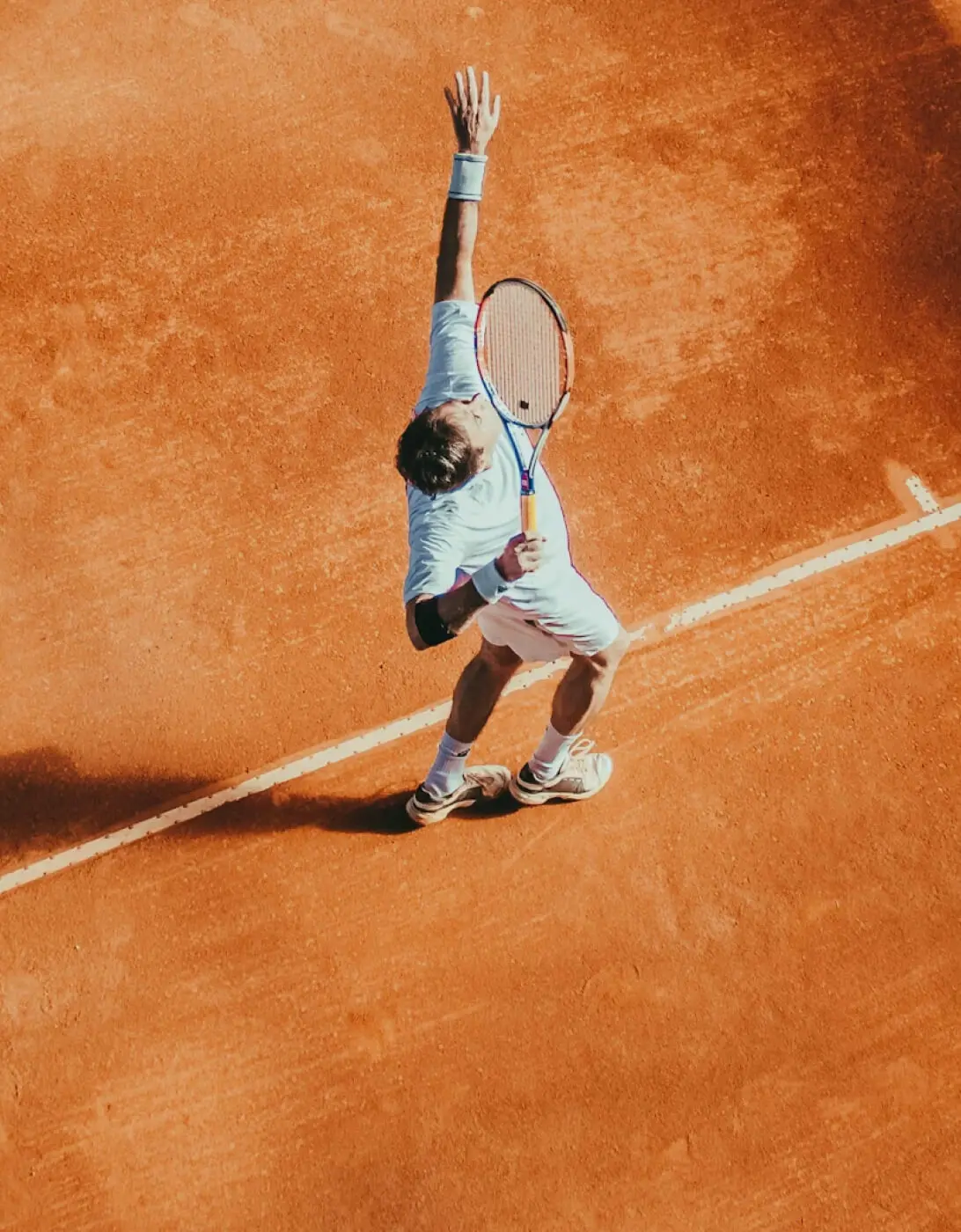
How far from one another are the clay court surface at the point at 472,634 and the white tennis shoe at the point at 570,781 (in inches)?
5.0

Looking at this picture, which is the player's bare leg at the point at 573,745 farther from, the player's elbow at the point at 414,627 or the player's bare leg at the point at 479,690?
the player's elbow at the point at 414,627

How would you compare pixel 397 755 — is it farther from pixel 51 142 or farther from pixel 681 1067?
pixel 51 142

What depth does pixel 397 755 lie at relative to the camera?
208 inches

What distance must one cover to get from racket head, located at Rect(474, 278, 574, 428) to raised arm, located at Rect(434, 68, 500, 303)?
15cm

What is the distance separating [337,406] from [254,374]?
1.66ft

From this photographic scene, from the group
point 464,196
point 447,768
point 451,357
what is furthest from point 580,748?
point 464,196

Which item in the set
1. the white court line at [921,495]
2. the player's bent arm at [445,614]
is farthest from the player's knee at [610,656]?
the white court line at [921,495]

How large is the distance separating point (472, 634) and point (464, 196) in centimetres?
215

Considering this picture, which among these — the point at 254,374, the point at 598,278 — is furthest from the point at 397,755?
the point at 598,278

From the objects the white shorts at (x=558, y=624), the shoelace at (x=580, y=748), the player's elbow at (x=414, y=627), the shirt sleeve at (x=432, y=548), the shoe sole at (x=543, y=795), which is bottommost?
the shoe sole at (x=543, y=795)

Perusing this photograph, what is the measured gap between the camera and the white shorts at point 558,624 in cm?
417

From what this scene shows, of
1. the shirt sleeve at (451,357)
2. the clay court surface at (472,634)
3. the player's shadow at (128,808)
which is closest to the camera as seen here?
the shirt sleeve at (451,357)

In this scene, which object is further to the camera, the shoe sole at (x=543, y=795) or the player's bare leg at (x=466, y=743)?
the shoe sole at (x=543, y=795)

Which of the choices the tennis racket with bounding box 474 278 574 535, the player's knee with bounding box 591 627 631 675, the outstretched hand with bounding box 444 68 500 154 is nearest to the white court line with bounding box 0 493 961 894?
the player's knee with bounding box 591 627 631 675
